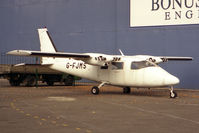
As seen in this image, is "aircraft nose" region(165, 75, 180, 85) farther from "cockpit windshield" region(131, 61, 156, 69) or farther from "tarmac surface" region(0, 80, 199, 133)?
"tarmac surface" region(0, 80, 199, 133)

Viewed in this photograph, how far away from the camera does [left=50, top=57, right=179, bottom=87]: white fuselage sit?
22562mm

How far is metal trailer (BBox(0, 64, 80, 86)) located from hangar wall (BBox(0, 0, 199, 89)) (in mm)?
5308

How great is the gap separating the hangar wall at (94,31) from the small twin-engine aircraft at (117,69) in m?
6.98

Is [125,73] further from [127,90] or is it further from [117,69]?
[127,90]

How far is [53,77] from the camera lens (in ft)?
117

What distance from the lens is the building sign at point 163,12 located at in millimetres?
33250

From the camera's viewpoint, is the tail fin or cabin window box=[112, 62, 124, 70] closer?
cabin window box=[112, 62, 124, 70]

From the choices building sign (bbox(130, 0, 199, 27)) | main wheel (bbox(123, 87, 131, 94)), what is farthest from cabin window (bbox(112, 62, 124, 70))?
building sign (bbox(130, 0, 199, 27))

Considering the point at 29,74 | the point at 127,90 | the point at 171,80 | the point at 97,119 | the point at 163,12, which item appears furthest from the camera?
the point at 163,12

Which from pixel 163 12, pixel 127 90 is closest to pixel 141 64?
pixel 127 90

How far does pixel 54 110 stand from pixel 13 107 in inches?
87.1

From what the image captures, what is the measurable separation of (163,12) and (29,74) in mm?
13370

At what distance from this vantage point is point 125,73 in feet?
80.0

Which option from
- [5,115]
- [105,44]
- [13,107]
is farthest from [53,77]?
→ [5,115]
